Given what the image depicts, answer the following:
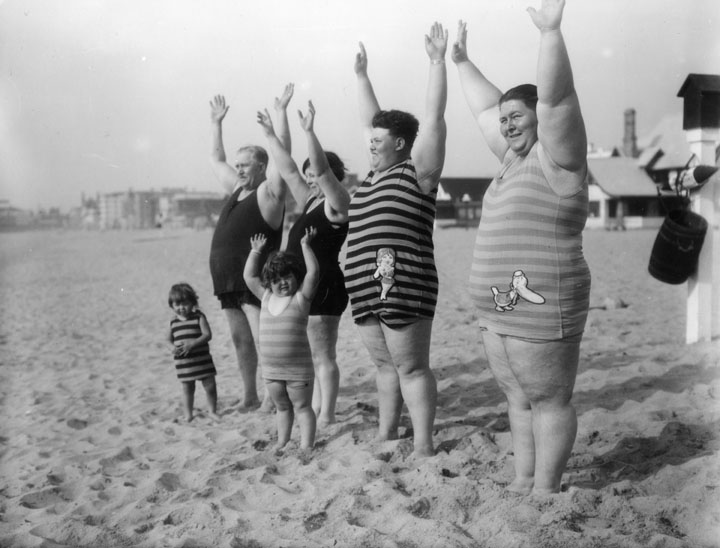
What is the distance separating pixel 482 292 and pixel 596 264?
493 inches

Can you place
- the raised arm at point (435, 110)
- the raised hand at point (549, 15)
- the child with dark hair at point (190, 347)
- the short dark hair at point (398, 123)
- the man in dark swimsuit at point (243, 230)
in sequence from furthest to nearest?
the child with dark hair at point (190, 347), the man in dark swimsuit at point (243, 230), the short dark hair at point (398, 123), the raised arm at point (435, 110), the raised hand at point (549, 15)

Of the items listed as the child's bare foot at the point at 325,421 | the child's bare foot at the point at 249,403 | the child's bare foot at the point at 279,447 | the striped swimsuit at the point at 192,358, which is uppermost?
the striped swimsuit at the point at 192,358

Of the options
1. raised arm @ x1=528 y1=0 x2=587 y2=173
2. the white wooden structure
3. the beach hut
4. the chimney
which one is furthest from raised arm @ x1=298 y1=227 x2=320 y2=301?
the chimney

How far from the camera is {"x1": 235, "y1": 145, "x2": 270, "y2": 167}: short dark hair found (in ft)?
17.5

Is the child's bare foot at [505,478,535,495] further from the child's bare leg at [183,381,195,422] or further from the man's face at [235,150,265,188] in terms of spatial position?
the man's face at [235,150,265,188]

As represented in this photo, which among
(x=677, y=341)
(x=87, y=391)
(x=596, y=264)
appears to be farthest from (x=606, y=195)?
(x=87, y=391)

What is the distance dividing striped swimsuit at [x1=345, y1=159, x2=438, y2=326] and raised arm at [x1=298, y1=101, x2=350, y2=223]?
1.09ft

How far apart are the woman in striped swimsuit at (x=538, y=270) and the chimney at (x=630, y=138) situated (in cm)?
4063

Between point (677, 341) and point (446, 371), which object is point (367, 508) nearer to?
point (446, 371)

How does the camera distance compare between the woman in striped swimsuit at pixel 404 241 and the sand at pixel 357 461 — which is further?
the woman in striped swimsuit at pixel 404 241

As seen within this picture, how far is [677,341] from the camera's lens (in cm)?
684

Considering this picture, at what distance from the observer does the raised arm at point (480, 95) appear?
3.46 m

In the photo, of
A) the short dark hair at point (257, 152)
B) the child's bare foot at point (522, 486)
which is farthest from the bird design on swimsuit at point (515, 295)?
the short dark hair at point (257, 152)

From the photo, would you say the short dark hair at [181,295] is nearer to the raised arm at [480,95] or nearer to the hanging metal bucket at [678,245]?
the raised arm at [480,95]
